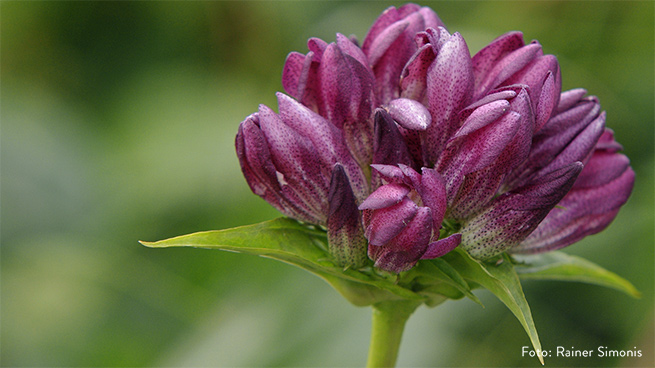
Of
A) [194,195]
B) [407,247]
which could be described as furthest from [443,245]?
[194,195]

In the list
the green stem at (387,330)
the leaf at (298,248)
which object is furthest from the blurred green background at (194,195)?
the leaf at (298,248)

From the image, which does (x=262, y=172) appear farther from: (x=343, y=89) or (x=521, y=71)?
(x=521, y=71)

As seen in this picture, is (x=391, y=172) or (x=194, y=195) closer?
(x=391, y=172)

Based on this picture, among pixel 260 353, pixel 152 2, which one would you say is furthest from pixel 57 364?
pixel 152 2

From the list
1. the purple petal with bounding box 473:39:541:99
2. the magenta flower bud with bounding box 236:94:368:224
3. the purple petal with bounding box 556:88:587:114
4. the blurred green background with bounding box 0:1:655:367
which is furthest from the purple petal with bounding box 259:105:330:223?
the blurred green background with bounding box 0:1:655:367

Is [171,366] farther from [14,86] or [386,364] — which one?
[14,86]

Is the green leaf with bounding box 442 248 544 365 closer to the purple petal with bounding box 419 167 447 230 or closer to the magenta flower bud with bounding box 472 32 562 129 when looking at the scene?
the purple petal with bounding box 419 167 447 230
